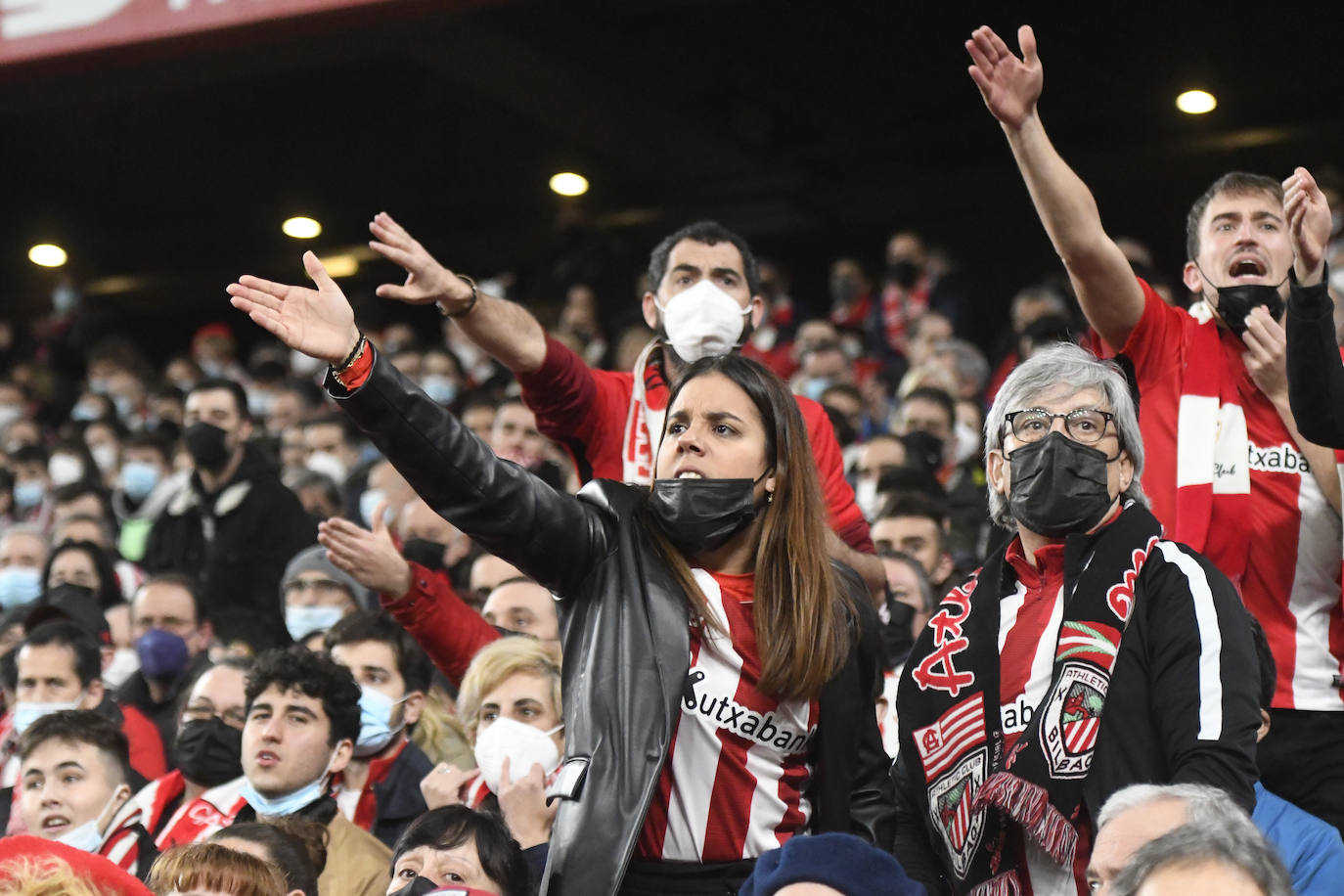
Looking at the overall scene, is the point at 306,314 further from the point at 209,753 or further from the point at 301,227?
the point at 301,227

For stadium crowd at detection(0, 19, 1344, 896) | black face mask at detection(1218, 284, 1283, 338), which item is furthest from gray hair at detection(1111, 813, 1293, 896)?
black face mask at detection(1218, 284, 1283, 338)

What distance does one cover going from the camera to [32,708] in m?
6.45

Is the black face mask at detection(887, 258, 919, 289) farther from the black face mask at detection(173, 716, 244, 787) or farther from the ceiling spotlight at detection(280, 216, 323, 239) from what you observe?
the black face mask at detection(173, 716, 244, 787)

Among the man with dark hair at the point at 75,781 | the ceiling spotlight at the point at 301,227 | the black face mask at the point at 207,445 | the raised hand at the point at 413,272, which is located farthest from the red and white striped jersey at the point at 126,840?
the ceiling spotlight at the point at 301,227

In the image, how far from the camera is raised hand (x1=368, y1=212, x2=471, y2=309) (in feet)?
13.0

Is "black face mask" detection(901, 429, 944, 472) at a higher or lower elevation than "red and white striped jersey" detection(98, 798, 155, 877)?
higher

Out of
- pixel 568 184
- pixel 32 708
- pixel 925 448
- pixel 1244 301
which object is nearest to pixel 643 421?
pixel 1244 301

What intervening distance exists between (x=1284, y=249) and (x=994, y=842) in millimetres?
1816

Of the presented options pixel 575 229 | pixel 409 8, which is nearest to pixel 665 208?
pixel 575 229

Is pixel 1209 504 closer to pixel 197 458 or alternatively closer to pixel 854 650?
pixel 854 650

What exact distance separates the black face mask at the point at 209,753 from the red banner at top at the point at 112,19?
5227 mm

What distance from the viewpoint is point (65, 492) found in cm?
1002

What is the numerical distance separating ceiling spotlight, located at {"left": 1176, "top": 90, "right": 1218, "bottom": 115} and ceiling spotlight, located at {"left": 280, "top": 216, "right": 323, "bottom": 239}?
299 inches

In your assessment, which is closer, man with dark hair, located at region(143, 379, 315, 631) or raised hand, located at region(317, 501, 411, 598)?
raised hand, located at region(317, 501, 411, 598)
